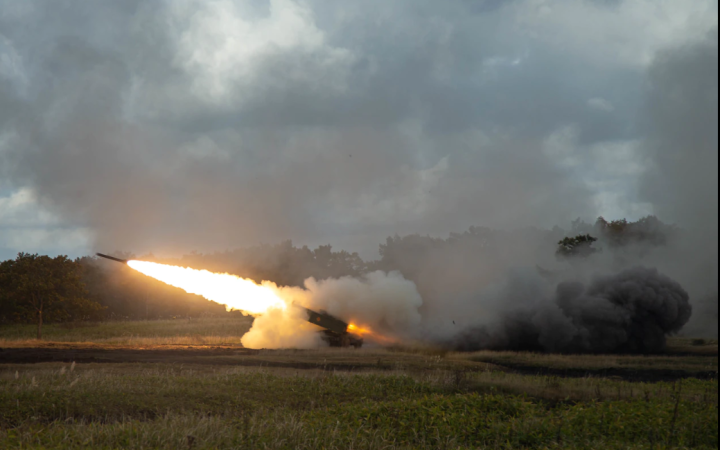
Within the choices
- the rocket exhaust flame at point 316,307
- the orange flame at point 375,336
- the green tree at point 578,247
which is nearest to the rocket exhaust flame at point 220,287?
the rocket exhaust flame at point 316,307

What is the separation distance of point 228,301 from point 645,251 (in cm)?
5097

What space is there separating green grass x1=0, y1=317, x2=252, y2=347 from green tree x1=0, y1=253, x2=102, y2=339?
2.39 m

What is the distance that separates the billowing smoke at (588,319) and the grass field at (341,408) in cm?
1050

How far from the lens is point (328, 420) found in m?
14.9

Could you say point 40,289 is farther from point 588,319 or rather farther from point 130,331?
point 588,319

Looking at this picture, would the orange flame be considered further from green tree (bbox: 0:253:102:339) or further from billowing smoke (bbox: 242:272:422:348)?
green tree (bbox: 0:253:102:339)

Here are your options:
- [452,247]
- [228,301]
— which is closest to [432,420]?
[228,301]

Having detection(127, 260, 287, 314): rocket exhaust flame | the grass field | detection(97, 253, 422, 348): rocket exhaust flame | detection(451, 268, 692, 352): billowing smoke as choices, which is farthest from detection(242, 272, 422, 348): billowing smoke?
the grass field

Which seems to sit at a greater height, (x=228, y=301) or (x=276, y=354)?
(x=228, y=301)

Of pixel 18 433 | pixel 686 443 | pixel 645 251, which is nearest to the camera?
pixel 18 433

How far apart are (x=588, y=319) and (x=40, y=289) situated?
43.6 meters

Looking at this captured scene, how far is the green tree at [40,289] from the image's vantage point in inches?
1764

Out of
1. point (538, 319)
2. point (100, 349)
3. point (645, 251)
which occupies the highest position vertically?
point (645, 251)

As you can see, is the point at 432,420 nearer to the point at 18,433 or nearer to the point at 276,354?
the point at 18,433
